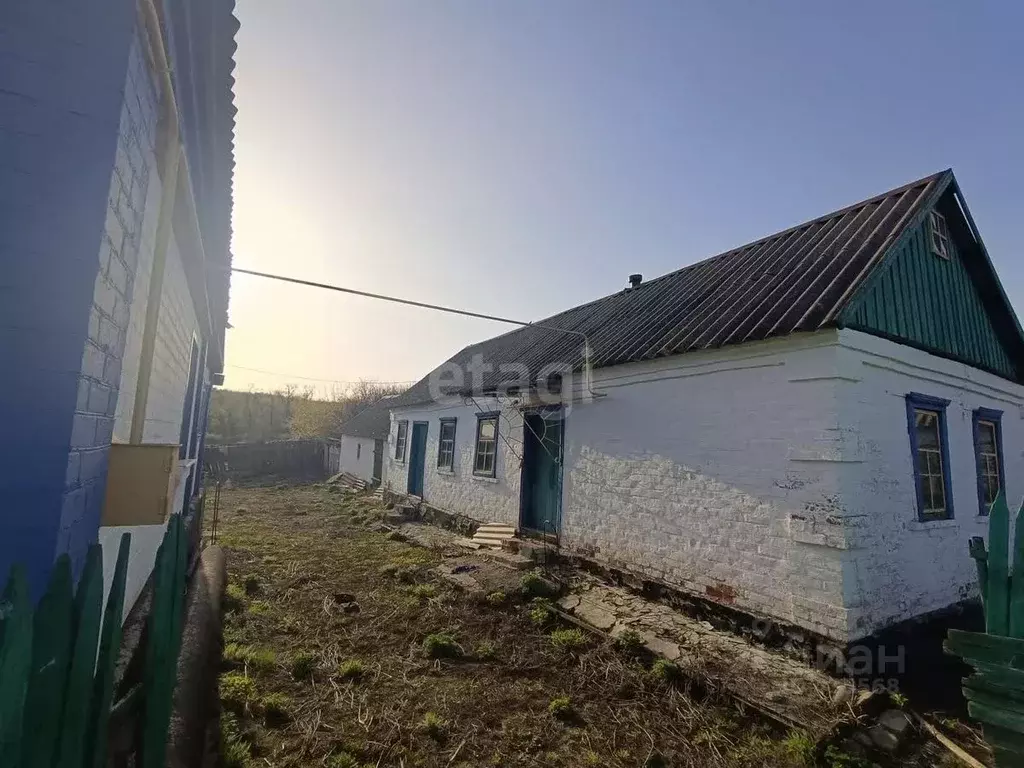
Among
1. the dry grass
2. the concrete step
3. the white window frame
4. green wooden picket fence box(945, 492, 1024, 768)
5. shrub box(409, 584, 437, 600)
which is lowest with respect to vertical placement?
the dry grass

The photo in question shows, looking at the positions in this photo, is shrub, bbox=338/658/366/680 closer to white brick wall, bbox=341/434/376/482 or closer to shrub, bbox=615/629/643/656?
shrub, bbox=615/629/643/656

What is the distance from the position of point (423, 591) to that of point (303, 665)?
2765 millimetres

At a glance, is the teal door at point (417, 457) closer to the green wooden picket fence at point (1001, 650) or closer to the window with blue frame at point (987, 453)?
the window with blue frame at point (987, 453)

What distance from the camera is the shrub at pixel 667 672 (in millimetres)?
5355

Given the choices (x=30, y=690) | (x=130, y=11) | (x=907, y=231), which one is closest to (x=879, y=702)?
(x=907, y=231)

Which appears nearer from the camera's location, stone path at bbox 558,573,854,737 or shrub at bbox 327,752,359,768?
shrub at bbox 327,752,359,768

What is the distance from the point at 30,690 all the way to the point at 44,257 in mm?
1210

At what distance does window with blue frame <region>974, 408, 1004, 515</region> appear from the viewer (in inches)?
311

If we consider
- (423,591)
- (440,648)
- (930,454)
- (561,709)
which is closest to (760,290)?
(930,454)

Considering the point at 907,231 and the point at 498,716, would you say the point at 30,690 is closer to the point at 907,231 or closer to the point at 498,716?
the point at 498,716

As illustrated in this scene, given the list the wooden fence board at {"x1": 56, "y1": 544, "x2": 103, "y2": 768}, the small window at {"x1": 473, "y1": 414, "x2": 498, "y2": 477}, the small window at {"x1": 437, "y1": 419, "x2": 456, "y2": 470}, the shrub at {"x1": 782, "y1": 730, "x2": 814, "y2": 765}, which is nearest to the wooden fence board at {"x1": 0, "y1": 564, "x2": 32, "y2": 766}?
the wooden fence board at {"x1": 56, "y1": 544, "x2": 103, "y2": 768}

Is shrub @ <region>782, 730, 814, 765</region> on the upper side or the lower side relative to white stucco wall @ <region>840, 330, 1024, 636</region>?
lower

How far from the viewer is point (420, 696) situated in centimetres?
496

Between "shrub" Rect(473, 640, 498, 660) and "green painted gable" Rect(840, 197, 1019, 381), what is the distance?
5.33 m
